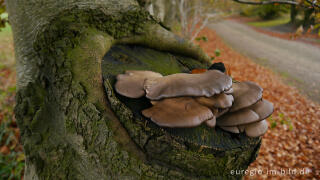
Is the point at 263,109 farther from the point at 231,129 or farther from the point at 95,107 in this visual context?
the point at 95,107

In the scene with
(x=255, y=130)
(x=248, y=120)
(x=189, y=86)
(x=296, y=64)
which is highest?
(x=189, y=86)

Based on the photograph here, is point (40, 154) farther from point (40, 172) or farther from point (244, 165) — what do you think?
point (244, 165)

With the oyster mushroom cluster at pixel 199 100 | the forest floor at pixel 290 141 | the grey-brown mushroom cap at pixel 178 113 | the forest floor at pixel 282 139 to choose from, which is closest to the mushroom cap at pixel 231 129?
the oyster mushroom cluster at pixel 199 100

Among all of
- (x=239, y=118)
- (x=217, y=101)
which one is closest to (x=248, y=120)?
(x=239, y=118)

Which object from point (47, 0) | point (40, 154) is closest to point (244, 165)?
point (40, 154)

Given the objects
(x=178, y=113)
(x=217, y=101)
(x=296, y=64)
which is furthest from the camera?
(x=296, y=64)

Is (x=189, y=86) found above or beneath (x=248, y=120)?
above

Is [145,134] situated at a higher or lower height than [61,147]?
higher
